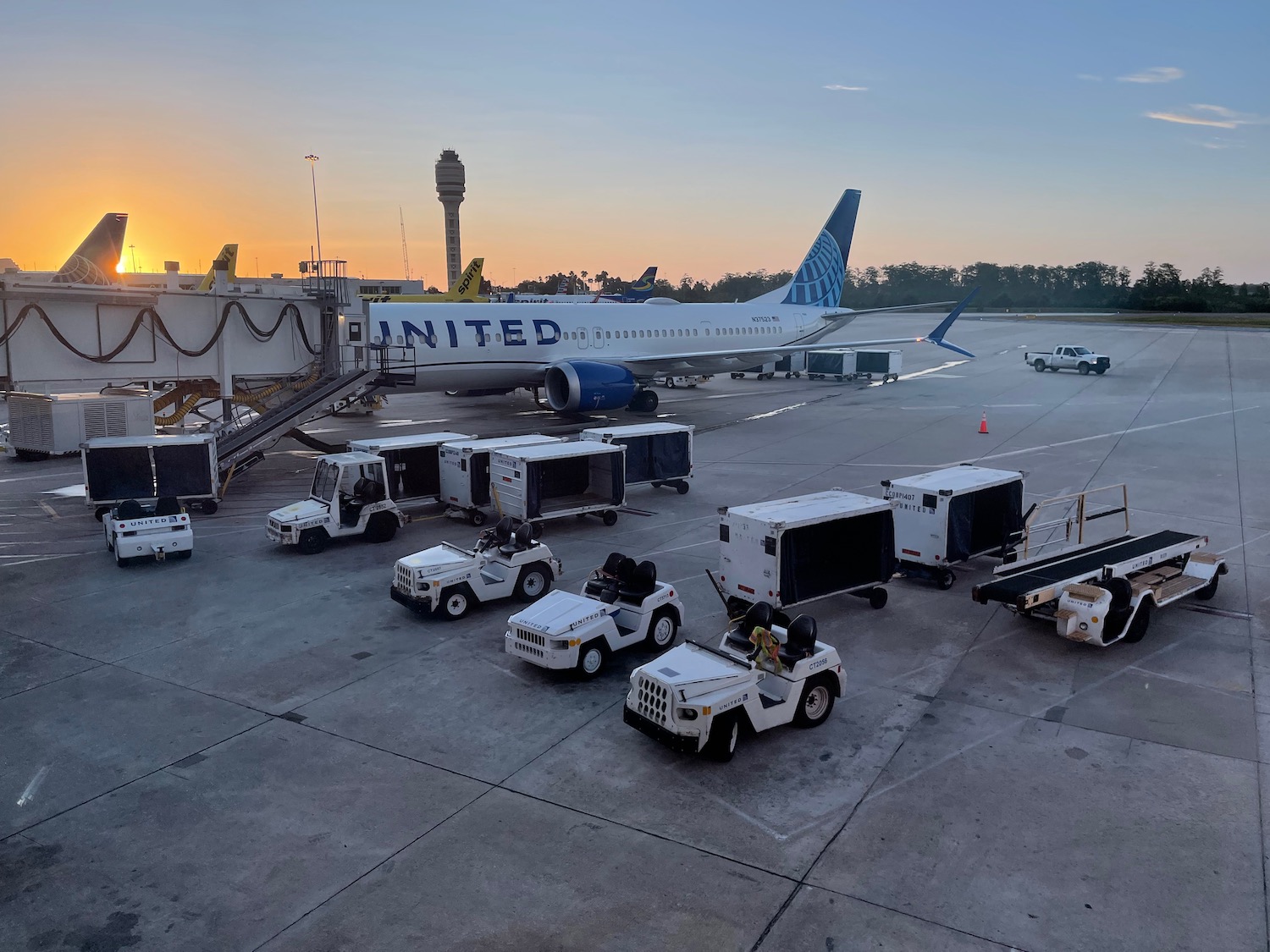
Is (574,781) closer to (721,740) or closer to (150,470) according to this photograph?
(721,740)

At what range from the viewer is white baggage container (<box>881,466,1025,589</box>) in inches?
683

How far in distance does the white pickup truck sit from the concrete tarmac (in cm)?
4300

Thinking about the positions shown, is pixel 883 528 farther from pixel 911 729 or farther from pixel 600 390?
pixel 600 390

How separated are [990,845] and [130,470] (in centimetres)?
2213

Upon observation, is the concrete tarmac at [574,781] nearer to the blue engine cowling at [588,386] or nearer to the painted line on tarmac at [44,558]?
the painted line on tarmac at [44,558]

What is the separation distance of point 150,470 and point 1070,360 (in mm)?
56791

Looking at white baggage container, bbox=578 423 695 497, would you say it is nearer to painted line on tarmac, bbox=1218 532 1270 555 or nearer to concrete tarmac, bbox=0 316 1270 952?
concrete tarmac, bbox=0 316 1270 952

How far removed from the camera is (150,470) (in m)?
23.5

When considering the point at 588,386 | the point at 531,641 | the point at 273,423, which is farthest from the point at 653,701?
the point at 588,386

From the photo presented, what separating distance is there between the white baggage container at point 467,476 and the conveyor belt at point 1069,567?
39.9ft

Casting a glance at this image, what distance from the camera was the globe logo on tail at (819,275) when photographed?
51125mm

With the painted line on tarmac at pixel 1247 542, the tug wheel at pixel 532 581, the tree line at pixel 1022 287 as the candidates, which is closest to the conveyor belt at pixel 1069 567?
the painted line on tarmac at pixel 1247 542

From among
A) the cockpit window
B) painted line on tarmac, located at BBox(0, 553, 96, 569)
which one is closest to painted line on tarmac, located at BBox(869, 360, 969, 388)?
the cockpit window

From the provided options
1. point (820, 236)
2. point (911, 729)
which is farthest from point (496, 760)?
point (820, 236)
